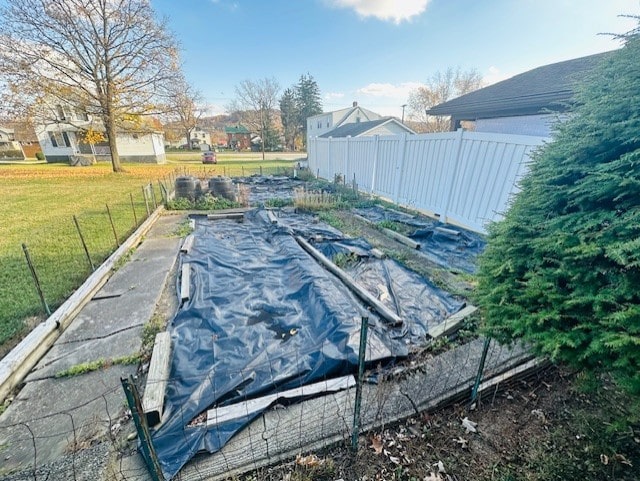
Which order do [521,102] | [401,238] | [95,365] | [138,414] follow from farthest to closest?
[521,102] → [401,238] → [95,365] → [138,414]

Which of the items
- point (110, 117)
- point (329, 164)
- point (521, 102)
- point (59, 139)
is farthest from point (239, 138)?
point (521, 102)

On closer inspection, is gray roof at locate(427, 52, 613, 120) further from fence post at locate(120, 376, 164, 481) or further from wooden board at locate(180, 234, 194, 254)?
fence post at locate(120, 376, 164, 481)

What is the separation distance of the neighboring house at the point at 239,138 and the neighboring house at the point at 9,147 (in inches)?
1133

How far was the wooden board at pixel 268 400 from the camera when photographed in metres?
1.89

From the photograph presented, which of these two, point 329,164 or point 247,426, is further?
point 329,164

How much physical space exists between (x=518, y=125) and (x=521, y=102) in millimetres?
632

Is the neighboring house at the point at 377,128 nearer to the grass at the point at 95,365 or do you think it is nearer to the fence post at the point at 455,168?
the fence post at the point at 455,168

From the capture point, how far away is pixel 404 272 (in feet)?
13.4

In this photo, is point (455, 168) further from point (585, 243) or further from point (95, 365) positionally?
point (95, 365)

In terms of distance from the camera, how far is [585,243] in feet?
4.53

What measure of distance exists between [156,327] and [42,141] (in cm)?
3228

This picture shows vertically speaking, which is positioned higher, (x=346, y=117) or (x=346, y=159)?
(x=346, y=117)

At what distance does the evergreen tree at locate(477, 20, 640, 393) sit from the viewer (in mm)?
1258

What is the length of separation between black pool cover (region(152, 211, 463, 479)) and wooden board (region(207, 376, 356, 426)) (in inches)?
1.8
